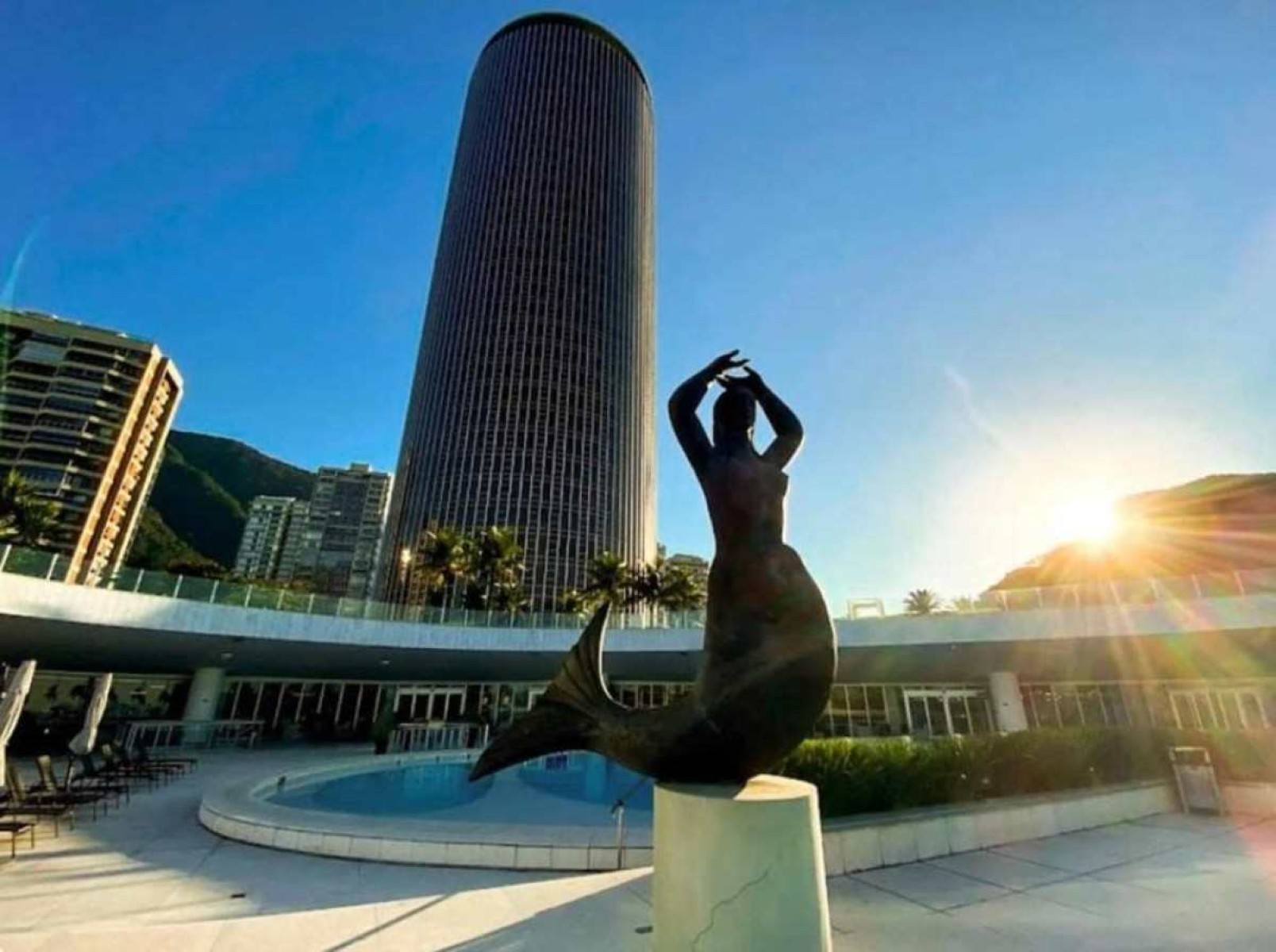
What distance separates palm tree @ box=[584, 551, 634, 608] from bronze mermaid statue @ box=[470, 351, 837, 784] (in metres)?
39.6

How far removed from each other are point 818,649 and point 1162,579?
2173cm

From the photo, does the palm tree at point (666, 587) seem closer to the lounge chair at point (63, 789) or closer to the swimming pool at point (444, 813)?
the swimming pool at point (444, 813)

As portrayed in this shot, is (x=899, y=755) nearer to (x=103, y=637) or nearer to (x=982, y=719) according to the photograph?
(x=103, y=637)

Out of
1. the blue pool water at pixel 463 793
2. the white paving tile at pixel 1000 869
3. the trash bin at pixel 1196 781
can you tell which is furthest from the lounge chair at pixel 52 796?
the trash bin at pixel 1196 781

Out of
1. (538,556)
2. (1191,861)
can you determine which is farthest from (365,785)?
(538,556)

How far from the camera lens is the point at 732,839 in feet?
12.3

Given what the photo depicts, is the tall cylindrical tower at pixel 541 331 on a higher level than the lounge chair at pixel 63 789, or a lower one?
higher

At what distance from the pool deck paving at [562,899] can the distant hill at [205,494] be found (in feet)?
220

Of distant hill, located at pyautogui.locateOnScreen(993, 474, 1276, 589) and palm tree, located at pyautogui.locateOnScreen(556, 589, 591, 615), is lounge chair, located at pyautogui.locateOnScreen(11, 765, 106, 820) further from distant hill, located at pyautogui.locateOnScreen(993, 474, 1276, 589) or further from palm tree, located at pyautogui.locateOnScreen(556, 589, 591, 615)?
distant hill, located at pyautogui.locateOnScreen(993, 474, 1276, 589)

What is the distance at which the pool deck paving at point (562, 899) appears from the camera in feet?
16.8

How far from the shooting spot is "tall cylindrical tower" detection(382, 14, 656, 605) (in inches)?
2968

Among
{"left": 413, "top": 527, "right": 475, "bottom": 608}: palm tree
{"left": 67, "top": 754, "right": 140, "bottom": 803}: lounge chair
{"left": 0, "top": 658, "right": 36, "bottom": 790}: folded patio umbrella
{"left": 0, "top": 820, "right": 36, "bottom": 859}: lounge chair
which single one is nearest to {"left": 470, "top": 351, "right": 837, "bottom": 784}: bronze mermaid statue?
{"left": 0, "top": 820, "right": 36, "bottom": 859}: lounge chair

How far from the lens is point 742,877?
3.68m

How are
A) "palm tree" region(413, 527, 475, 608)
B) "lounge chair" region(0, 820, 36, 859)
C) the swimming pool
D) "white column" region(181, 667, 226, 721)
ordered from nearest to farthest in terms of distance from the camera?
"lounge chair" region(0, 820, 36, 859) → the swimming pool → "white column" region(181, 667, 226, 721) → "palm tree" region(413, 527, 475, 608)
